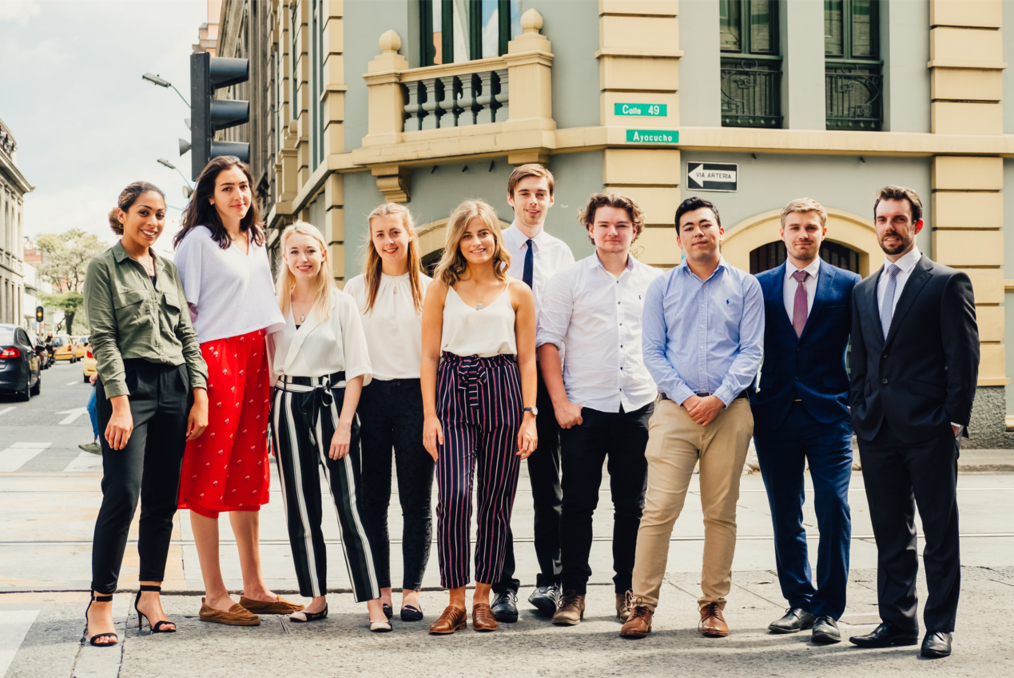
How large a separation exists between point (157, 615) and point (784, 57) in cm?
1071

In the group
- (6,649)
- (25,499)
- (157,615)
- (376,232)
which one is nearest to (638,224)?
(376,232)

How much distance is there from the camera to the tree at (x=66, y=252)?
10806 centimetres

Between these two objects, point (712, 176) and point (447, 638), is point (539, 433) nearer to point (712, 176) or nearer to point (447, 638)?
point (447, 638)

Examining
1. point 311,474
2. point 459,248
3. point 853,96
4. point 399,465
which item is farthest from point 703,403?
point 853,96

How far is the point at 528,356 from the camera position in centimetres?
495

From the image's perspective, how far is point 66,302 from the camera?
107 meters

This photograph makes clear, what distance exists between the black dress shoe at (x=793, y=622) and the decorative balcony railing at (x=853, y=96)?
9447 mm

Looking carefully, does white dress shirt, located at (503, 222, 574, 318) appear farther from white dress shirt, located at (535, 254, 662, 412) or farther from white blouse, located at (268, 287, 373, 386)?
white blouse, located at (268, 287, 373, 386)

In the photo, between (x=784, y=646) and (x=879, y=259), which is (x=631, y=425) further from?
(x=879, y=259)

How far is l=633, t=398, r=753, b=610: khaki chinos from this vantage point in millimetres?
4773

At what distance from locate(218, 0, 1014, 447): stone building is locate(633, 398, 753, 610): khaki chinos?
23.7ft

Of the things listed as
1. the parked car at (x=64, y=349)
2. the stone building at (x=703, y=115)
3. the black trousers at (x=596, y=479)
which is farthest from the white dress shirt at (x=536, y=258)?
the parked car at (x=64, y=349)

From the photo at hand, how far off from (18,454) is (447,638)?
378 inches

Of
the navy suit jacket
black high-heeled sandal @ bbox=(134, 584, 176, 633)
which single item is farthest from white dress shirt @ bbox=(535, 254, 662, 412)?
black high-heeled sandal @ bbox=(134, 584, 176, 633)
